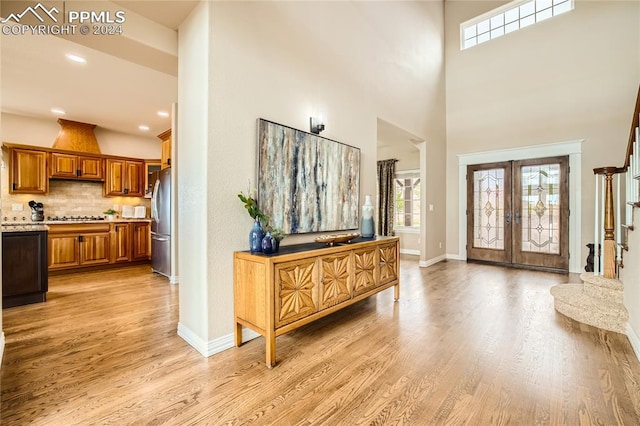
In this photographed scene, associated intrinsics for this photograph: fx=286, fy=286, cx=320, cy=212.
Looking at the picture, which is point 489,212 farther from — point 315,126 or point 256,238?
point 256,238

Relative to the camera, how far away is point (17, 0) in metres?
2.06

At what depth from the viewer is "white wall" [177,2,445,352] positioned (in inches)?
88.1

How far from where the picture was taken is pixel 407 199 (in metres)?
7.23

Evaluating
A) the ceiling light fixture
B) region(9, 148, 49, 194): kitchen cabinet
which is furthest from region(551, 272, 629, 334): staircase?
region(9, 148, 49, 194): kitchen cabinet

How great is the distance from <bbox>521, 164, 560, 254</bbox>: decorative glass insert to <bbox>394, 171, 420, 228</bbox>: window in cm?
219

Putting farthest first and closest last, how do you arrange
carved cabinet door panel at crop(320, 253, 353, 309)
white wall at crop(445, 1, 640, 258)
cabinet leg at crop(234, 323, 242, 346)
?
white wall at crop(445, 1, 640, 258), carved cabinet door panel at crop(320, 253, 353, 309), cabinet leg at crop(234, 323, 242, 346)

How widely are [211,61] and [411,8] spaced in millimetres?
4610

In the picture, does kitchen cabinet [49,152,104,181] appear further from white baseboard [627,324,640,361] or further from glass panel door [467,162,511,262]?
white baseboard [627,324,640,361]

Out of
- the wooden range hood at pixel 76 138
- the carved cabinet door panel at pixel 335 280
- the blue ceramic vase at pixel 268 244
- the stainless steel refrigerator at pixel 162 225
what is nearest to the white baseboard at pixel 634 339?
the carved cabinet door panel at pixel 335 280

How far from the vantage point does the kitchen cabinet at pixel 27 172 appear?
487 cm

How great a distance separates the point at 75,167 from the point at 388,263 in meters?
5.97

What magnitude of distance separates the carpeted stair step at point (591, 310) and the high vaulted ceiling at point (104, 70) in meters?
4.52

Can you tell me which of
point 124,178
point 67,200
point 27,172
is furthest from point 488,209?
point 27,172

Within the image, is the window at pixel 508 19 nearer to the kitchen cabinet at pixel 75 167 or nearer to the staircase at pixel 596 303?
the staircase at pixel 596 303
